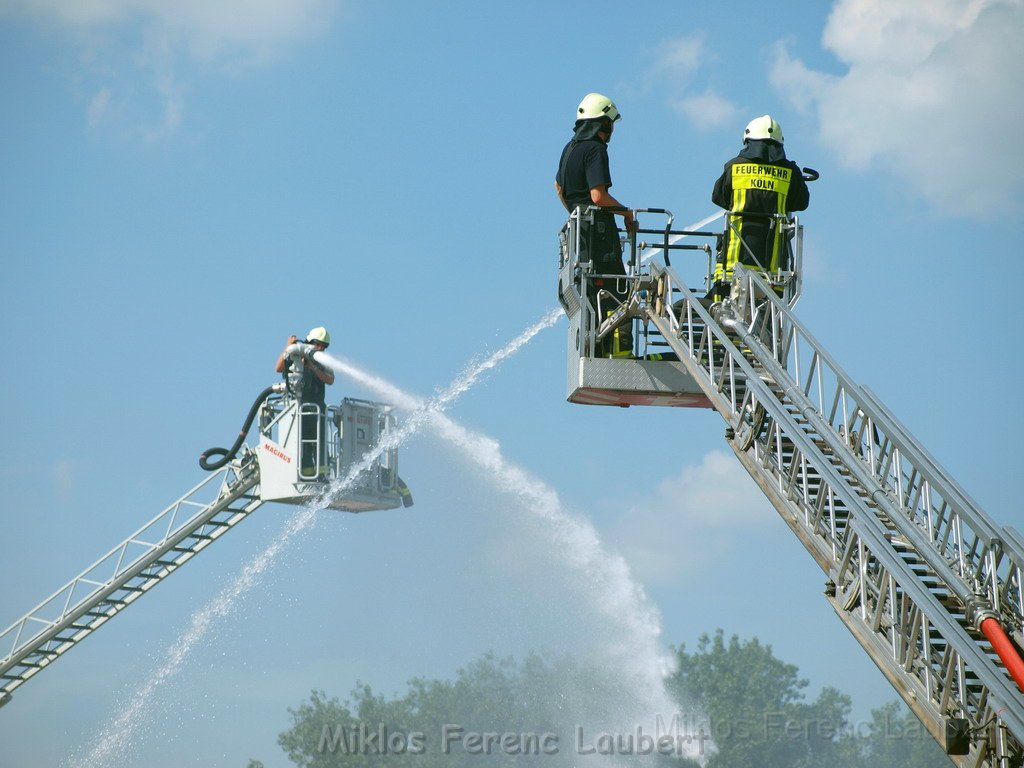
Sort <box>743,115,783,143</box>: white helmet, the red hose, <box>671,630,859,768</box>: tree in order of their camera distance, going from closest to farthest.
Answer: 1. the red hose
2. <box>743,115,783,143</box>: white helmet
3. <box>671,630,859,768</box>: tree

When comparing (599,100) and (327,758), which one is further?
(327,758)

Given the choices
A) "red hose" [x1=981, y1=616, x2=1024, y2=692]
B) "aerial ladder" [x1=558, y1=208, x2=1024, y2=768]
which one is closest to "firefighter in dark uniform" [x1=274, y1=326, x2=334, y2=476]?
"aerial ladder" [x1=558, y1=208, x2=1024, y2=768]

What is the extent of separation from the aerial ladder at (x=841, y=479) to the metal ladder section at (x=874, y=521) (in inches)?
0.7

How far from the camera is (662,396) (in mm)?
18328

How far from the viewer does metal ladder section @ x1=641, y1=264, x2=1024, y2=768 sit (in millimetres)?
11281

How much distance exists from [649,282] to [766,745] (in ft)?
96.6

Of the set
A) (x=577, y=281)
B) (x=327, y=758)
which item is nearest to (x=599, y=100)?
(x=577, y=281)

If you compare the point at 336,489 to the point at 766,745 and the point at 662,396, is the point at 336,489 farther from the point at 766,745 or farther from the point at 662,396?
the point at 766,745

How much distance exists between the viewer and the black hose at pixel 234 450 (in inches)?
1143

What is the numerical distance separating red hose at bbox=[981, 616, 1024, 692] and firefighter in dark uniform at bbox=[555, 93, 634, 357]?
751 centimetres

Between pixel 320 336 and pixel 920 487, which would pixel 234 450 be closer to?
pixel 320 336

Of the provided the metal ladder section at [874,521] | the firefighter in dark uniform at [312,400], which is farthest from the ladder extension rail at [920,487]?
the firefighter in dark uniform at [312,400]

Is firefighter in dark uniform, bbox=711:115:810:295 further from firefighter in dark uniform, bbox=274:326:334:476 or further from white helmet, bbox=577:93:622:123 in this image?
firefighter in dark uniform, bbox=274:326:334:476

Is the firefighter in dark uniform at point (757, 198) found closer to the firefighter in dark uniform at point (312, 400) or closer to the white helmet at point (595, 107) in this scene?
the white helmet at point (595, 107)
